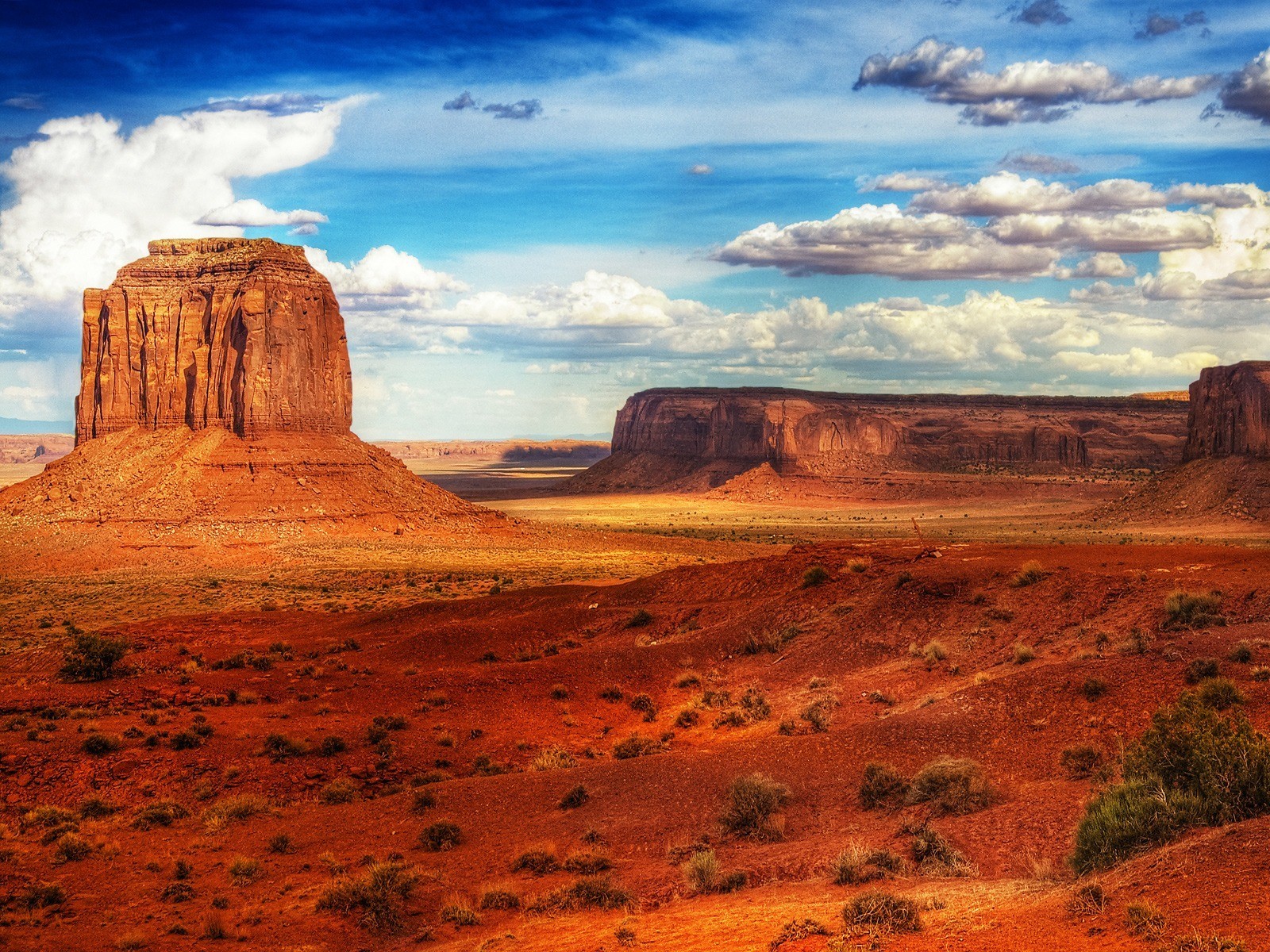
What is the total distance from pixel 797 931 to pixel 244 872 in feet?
25.8

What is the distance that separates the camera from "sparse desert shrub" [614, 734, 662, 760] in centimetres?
1861

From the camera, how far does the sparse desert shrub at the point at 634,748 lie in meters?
18.6

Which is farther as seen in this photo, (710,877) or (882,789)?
(882,789)

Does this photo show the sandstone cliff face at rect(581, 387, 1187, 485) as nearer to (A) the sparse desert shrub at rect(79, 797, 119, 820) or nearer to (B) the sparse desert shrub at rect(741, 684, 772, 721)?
(B) the sparse desert shrub at rect(741, 684, 772, 721)

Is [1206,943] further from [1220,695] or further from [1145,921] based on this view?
[1220,695]

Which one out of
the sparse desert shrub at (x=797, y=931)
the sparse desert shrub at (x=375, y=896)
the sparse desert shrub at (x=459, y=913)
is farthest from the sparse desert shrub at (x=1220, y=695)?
the sparse desert shrub at (x=375, y=896)

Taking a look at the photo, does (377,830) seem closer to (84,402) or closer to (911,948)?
(911,948)

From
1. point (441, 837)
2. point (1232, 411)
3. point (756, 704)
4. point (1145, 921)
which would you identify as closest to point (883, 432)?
point (1232, 411)

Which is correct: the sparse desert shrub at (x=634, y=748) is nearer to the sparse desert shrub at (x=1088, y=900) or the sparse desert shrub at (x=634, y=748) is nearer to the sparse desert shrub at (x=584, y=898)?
the sparse desert shrub at (x=584, y=898)

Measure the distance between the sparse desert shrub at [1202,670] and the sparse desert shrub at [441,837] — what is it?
34.1 feet

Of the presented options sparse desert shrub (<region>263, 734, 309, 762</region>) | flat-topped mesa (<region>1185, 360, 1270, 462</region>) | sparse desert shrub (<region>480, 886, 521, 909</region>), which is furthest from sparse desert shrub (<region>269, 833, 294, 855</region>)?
flat-topped mesa (<region>1185, 360, 1270, 462</region>)

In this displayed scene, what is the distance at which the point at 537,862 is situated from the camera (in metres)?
13.7

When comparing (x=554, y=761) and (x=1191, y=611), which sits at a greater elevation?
(x=1191, y=611)

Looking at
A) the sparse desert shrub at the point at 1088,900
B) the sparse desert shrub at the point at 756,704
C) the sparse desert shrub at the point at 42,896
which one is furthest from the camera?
the sparse desert shrub at the point at 756,704
